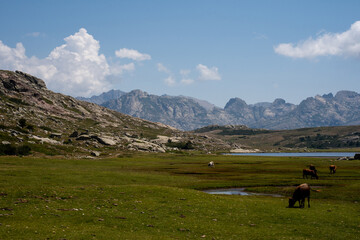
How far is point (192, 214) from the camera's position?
32.2 metres

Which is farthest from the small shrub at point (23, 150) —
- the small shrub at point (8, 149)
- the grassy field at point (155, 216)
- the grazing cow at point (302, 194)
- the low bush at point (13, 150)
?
the grazing cow at point (302, 194)

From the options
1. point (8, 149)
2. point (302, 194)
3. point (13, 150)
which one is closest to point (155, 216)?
→ point (302, 194)

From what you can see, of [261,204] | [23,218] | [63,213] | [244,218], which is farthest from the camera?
[261,204]

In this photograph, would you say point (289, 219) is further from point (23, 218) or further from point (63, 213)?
point (23, 218)

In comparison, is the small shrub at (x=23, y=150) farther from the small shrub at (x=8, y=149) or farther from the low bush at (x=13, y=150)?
the small shrub at (x=8, y=149)

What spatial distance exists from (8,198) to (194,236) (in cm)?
2440

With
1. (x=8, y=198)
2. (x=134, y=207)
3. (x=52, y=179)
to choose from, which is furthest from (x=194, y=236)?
(x=52, y=179)

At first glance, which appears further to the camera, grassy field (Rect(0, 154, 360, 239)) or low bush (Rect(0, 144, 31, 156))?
low bush (Rect(0, 144, 31, 156))

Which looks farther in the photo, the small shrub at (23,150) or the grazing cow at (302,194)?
the small shrub at (23,150)

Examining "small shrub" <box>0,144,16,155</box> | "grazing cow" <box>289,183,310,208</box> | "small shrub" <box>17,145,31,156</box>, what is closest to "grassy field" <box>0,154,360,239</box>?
"grazing cow" <box>289,183,310,208</box>

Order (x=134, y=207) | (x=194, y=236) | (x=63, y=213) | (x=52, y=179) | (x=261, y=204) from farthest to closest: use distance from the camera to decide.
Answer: (x=52, y=179) < (x=261, y=204) < (x=134, y=207) < (x=63, y=213) < (x=194, y=236)

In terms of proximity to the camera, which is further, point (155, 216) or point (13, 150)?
point (13, 150)

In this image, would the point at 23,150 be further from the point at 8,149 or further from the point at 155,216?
the point at 155,216

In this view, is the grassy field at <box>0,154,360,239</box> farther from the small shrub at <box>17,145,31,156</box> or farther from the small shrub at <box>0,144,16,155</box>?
the small shrub at <box>17,145,31,156</box>
